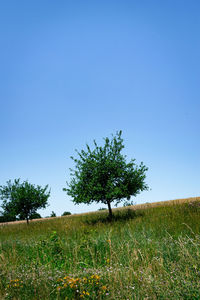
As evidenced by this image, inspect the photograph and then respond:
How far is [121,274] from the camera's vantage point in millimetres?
4352

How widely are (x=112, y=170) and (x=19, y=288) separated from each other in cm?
1287

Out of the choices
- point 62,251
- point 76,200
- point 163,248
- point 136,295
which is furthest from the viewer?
point 76,200

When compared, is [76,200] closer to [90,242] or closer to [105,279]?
[90,242]

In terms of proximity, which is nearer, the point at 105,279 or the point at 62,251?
the point at 105,279

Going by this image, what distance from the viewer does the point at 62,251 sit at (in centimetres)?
690

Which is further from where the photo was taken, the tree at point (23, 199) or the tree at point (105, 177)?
the tree at point (23, 199)

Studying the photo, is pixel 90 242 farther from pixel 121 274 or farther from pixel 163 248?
pixel 121 274

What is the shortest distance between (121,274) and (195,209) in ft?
39.9

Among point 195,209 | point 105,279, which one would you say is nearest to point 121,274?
point 105,279

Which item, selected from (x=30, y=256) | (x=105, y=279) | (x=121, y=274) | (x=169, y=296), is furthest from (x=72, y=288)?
(x=30, y=256)

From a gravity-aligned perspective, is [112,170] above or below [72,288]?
above

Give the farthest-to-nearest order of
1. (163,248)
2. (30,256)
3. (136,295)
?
(30,256) < (163,248) < (136,295)

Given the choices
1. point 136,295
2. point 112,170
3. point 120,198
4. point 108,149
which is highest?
point 108,149

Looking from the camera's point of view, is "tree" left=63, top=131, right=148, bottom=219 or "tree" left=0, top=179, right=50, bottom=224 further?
"tree" left=0, top=179, right=50, bottom=224
